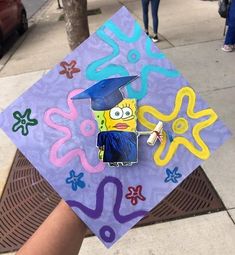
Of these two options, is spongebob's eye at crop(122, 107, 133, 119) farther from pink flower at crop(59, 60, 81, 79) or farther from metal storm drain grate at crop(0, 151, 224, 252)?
metal storm drain grate at crop(0, 151, 224, 252)

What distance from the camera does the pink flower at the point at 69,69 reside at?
1464mm

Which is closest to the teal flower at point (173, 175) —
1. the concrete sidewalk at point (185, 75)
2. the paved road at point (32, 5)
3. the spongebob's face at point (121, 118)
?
the spongebob's face at point (121, 118)

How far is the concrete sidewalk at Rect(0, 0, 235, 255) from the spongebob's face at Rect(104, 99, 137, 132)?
1.61 m

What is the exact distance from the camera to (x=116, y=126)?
1.37 m

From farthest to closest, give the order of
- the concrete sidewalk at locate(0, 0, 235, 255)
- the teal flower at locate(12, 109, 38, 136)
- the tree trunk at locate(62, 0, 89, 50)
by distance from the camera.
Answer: the tree trunk at locate(62, 0, 89, 50)
the concrete sidewalk at locate(0, 0, 235, 255)
the teal flower at locate(12, 109, 38, 136)

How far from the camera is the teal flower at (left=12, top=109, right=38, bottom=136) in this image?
1.44m

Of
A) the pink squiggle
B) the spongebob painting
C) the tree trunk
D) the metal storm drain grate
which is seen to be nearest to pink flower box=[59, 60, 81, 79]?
the pink squiggle

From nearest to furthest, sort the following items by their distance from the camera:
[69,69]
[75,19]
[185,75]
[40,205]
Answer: [69,69], [40,205], [75,19], [185,75]

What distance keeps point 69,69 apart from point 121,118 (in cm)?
28

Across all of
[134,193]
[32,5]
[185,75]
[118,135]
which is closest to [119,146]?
[118,135]

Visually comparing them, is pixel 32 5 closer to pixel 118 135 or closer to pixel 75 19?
pixel 75 19

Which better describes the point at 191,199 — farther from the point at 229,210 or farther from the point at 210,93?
the point at 210,93

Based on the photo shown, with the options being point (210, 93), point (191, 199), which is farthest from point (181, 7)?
point (191, 199)

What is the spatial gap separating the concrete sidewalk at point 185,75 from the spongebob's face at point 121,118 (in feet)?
5.27
